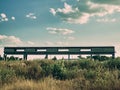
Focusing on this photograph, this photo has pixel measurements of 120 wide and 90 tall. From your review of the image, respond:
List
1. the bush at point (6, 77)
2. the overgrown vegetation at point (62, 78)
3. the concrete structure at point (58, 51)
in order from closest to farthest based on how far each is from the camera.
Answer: the overgrown vegetation at point (62, 78) → the bush at point (6, 77) → the concrete structure at point (58, 51)

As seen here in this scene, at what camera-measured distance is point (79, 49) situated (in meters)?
46.2

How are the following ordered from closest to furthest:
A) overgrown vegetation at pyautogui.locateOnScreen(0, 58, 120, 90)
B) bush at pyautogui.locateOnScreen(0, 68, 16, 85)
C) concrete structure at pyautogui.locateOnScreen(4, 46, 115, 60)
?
1. overgrown vegetation at pyautogui.locateOnScreen(0, 58, 120, 90)
2. bush at pyautogui.locateOnScreen(0, 68, 16, 85)
3. concrete structure at pyautogui.locateOnScreen(4, 46, 115, 60)

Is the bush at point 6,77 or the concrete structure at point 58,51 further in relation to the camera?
the concrete structure at point 58,51

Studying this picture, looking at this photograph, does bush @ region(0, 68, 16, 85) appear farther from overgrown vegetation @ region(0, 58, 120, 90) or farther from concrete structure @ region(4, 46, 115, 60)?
concrete structure @ region(4, 46, 115, 60)

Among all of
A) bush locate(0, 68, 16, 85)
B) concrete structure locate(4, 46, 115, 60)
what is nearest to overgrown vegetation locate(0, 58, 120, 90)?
bush locate(0, 68, 16, 85)

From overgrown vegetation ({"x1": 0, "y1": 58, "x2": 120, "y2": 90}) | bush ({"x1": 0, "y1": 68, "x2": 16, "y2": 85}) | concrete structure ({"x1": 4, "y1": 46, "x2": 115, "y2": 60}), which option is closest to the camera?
overgrown vegetation ({"x1": 0, "y1": 58, "x2": 120, "y2": 90})

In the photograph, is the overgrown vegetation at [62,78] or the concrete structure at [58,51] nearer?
the overgrown vegetation at [62,78]

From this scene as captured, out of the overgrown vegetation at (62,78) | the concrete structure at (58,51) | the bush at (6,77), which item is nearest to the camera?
the overgrown vegetation at (62,78)

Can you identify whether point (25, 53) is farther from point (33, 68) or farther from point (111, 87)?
point (111, 87)

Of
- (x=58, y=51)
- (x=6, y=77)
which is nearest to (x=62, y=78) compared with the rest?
(x=6, y=77)

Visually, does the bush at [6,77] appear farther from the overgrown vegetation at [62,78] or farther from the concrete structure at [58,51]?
the concrete structure at [58,51]

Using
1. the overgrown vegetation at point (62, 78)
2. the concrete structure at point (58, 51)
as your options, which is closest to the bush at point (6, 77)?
the overgrown vegetation at point (62, 78)

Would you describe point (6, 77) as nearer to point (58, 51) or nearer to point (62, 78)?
point (62, 78)

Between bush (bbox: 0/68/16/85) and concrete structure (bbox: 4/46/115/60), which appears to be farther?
concrete structure (bbox: 4/46/115/60)
